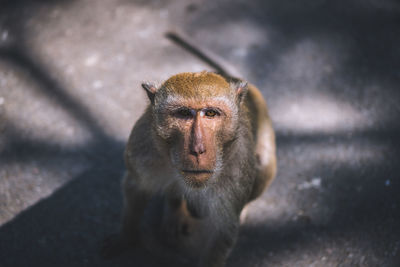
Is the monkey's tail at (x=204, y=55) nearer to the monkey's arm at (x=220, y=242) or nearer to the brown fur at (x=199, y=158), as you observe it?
the brown fur at (x=199, y=158)

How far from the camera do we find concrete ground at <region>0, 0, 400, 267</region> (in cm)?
329

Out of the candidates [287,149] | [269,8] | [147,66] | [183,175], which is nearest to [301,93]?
[287,149]

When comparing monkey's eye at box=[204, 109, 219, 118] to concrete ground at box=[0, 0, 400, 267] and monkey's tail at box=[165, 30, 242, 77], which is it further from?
monkey's tail at box=[165, 30, 242, 77]

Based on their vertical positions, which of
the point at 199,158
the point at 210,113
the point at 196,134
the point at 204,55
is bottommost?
the point at 199,158

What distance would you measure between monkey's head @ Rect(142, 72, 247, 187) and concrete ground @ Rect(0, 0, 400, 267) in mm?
1429

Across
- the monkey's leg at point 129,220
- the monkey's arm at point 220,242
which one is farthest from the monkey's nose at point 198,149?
the monkey's leg at point 129,220

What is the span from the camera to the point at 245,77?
4.77 m

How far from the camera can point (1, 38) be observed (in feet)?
16.8

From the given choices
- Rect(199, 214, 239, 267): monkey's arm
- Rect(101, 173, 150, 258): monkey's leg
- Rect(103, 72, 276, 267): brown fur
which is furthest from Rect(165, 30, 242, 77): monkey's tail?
Rect(199, 214, 239, 267): monkey's arm

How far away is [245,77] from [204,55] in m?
0.64

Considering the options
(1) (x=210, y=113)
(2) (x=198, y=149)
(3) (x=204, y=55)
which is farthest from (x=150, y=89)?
(3) (x=204, y=55)

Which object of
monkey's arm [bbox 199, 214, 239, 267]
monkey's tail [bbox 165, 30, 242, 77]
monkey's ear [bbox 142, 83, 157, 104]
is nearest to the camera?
monkey's ear [bbox 142, 83, 157, 104]

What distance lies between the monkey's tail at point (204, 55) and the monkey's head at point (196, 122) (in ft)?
6.54

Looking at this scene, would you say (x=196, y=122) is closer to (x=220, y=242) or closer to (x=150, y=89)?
(x=150, y=89)
